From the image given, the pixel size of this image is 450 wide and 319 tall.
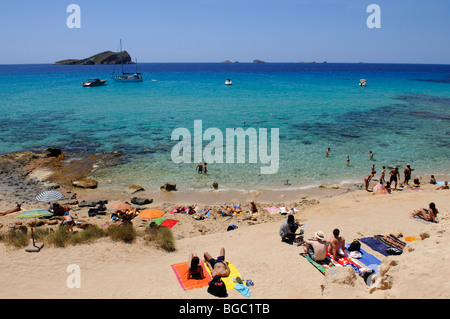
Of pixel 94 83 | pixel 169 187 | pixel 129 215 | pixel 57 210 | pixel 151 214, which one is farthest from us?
pixel 94 83

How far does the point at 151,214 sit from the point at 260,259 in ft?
21.5

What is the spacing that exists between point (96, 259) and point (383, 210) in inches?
478

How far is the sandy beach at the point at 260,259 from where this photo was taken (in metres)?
7.10

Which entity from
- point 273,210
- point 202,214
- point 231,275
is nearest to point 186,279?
point 231,275

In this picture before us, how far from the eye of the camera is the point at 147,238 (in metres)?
11.4

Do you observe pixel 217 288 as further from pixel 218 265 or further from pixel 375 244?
pixel 375 244

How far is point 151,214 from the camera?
14.6m

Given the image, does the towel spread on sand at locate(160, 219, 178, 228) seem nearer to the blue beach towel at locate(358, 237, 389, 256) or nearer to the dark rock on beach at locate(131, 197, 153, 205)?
the dark rock on beach at locate(131, 197, 153, 205)

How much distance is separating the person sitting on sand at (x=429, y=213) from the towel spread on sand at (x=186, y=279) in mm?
9374

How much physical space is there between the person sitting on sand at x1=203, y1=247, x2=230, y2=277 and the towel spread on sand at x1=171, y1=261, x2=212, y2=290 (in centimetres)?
20

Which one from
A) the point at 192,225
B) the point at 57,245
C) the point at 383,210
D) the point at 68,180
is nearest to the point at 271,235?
the point at 192,225

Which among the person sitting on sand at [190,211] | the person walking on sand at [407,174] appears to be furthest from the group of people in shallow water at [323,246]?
the person walking on sand at [407,174]

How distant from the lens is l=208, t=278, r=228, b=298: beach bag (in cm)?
816
